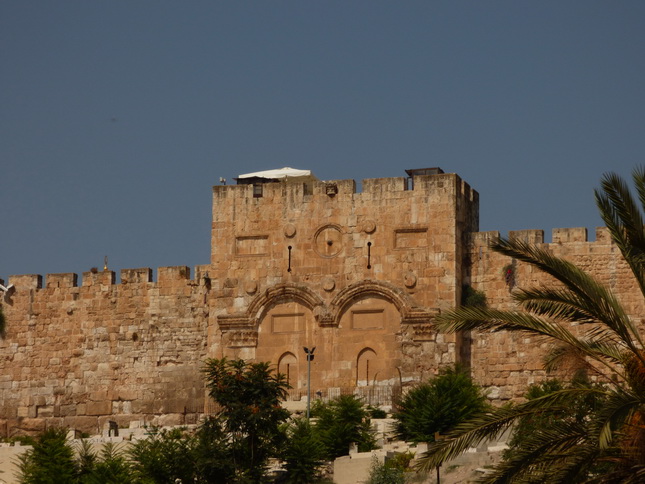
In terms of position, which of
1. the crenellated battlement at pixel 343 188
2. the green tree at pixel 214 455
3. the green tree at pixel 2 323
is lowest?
the green tree at pixel 214 455

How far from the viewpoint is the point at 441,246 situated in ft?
106

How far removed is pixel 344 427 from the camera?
27.9 metres

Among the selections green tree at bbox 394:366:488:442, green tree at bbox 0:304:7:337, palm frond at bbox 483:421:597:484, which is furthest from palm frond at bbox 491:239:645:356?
green tree at bbox 0:304:7:337

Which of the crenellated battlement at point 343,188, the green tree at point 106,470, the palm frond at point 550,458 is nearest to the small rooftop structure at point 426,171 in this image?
the crenellated battlement at point 343,188

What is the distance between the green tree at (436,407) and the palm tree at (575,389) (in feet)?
30.1

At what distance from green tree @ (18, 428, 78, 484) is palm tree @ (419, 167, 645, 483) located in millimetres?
9415

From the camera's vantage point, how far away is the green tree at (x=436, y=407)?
28.0 m

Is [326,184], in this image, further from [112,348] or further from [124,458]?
[124,458]

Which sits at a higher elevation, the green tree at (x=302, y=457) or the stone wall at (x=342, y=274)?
the stone wall at (x=342, y=274)

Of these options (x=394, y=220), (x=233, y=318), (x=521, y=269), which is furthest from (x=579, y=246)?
(x=233, y=318)

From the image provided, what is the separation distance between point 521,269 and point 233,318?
22.0 feet

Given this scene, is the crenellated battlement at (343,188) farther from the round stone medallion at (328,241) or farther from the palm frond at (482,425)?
the palm frond at (482,425)

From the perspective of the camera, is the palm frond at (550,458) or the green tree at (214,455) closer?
the palm frond at (550,458)

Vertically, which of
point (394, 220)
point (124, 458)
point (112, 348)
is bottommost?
point (124, 458)
